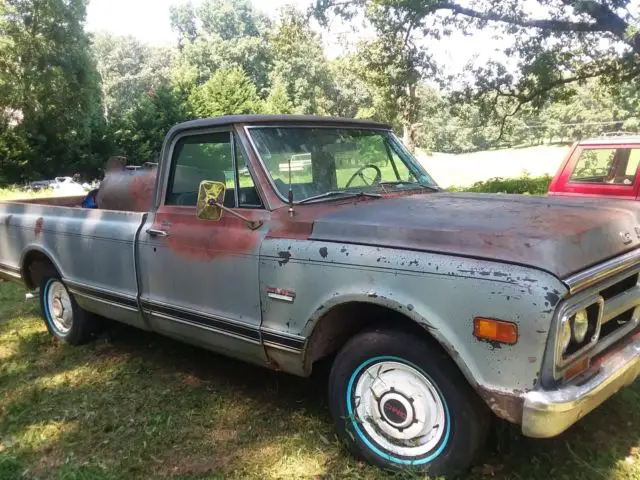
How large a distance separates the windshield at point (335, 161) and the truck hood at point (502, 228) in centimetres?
35

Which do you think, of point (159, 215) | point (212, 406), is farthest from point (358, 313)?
point (159, 215)

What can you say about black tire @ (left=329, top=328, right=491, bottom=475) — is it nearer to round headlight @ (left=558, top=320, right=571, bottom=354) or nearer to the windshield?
round headlight @ (left=558, top=320, right=571, bottom=354)

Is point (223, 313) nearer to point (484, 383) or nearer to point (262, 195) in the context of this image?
point (262, 195)

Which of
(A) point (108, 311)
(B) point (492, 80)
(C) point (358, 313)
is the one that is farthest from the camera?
(B) point (492, 80)

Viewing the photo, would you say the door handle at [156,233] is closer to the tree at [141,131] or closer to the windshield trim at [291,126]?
the windshield trim at [291,126]

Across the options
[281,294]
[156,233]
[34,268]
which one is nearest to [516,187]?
[34,268]

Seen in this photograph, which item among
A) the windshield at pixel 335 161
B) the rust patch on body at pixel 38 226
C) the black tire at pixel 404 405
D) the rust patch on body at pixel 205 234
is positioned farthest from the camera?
the rust patch on body at pixel 38 226

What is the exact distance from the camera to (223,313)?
3338 millimetres

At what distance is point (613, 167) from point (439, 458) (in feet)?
16.2

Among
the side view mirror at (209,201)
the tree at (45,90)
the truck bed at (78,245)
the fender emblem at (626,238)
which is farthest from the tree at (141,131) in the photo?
the fender emblem at (626,238)

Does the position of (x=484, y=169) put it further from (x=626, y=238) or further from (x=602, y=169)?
(x=626, y=238)

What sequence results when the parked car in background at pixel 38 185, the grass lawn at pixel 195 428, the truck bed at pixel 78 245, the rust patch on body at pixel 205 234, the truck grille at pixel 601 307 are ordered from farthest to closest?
the parked car in background at pixel 38 185 → the truck bed at pixel 78 245 → the rust patch on body at pixel 205 234 → the grass lawn at pixel 195 428 → the truck grille at pixel 601 307

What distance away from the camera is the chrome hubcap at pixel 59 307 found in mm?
4953

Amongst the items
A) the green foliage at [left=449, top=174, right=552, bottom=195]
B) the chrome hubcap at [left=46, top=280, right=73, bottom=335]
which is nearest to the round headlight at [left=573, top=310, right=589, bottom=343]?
the chrome hubcap at [left=46, top=280, right=73, bottom=335]
